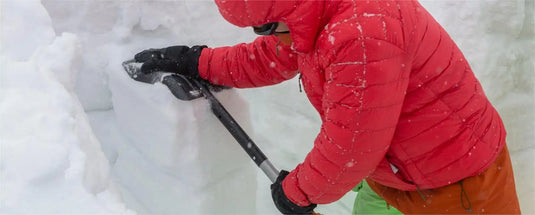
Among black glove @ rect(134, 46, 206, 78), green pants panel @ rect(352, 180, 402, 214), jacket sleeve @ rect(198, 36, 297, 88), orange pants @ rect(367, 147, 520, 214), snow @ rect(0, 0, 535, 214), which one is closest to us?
snow @ rect(0, 0, 535, 214)

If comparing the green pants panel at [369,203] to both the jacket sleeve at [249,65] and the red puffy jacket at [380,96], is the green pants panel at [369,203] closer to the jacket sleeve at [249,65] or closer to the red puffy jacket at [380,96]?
the red puffy jacket at [380,96]

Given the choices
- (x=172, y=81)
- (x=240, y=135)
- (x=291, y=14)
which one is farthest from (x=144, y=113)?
(x=291, y=14)

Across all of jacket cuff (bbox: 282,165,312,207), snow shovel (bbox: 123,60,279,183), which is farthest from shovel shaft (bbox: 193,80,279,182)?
jacket cuff (bbox: 282,165,312,207)

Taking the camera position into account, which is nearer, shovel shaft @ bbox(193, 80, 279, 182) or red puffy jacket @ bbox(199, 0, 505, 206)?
red puffy jacket @ bbox(199, 0, 505, 206)

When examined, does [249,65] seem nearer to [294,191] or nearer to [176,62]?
[176,62]

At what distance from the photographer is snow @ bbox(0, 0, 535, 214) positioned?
93 centimetres

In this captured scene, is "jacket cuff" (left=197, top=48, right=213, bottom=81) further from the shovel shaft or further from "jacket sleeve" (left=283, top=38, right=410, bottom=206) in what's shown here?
"jacket sleeve" (left=283, top=38, right=410, bottom=206)

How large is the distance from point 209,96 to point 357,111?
2.09ft

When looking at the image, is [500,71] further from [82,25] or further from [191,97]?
[82,25]

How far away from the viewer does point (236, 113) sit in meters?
1.68

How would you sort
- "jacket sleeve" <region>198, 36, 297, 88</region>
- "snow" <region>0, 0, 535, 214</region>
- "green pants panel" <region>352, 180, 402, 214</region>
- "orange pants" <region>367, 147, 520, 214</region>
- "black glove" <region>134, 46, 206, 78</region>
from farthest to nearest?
1. "green pants panel" <region>352, 180, 402, 214</region>
2. "black glove" <region>134, 46, 206, 78</region>
3. "jacket sleeve" <region>198, 36, 297, 88</region>
4. "orange pants" <region>367, 147, 520, 214</region>
5. "snow" <region>0, 0, 535, 214</region>

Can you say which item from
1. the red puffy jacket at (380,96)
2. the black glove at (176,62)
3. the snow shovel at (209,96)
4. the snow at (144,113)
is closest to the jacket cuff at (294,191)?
the red puffy jacket at (380,96)

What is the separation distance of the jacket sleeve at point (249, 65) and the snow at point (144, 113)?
0.31ft

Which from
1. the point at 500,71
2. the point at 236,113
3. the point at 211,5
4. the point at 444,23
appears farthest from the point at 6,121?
the point at 500,71
